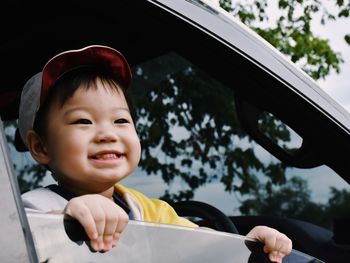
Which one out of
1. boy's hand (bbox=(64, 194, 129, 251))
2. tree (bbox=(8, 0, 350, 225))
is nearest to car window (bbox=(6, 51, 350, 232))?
tree (bbox=(8, 0, 350, 225))

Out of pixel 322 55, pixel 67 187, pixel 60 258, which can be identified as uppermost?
pixel 322 55

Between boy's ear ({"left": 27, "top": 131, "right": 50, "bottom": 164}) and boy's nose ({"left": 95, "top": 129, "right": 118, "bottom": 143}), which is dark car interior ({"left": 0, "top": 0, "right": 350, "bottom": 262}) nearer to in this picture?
boy's nose ({"left": 95, "top": 129, "right": 118, "bottom": 143})

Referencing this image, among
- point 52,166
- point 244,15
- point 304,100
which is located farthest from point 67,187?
point 244,15

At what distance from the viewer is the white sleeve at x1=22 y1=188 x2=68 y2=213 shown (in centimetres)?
158

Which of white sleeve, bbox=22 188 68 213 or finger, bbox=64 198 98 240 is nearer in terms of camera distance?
finger, bbox=64 198 98 240

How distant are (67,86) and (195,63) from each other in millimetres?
397

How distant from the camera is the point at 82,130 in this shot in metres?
1.66

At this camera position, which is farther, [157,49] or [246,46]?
[157,49]

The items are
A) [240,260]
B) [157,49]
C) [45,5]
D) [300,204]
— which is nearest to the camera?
[240,260]

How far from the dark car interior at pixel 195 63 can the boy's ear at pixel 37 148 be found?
1.25ft

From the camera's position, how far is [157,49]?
91.8 inches

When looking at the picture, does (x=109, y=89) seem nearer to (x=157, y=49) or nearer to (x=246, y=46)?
(x=246, y=46)

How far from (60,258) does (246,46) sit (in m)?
0.65

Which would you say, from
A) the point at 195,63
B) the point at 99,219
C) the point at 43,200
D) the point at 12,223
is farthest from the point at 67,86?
the point at 12,223
